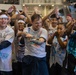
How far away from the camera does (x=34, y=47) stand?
2.70 m

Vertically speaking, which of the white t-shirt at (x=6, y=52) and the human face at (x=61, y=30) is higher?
the human face at (x=61, y=30)

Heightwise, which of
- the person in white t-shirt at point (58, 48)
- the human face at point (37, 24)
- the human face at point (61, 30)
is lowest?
the person in white t-shirt at point (58, 48)

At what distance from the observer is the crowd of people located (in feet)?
8.89

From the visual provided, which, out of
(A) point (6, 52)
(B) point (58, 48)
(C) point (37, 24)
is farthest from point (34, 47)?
(B) point (58, 48)

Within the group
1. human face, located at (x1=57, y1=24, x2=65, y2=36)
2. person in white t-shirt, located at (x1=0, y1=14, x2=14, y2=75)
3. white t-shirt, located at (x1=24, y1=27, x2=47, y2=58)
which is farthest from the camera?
human face, located at (x1=57, y1=24, x2=65, y2=36)

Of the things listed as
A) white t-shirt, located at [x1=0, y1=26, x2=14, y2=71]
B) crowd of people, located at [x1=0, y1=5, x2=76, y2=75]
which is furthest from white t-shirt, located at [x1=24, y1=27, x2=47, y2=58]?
white t-shirt, located at [x1=0, y1=26, x2=14, y2=71]

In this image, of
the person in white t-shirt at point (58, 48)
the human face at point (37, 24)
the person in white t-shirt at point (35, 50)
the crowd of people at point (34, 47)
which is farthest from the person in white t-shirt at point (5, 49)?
the person in white t-shirt at point (58, 48)

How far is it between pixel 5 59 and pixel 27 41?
0.41m

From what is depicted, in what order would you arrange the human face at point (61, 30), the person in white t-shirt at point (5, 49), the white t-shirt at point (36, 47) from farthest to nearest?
the human face at point (61, 30) < the person in white t-shirt at point (5, 49) < the white t-shirt at point (36, 47)

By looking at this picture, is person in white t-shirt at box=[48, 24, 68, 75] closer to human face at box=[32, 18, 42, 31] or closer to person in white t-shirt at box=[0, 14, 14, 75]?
human face at box=[32, 18, 42, 31]

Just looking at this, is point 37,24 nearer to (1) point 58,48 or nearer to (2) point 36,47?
(2) point 36,47

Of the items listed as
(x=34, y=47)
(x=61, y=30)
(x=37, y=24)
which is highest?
(x=37, y=24)

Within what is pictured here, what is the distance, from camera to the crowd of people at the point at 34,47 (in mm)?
2711

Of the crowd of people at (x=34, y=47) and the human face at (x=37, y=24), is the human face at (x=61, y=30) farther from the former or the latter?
the human face at (x=37, y=24)
